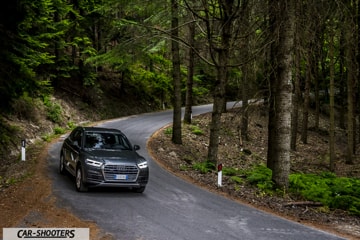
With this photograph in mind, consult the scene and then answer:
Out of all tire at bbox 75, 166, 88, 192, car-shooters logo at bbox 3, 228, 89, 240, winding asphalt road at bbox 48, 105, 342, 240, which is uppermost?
tire at bbox 75, 166, 88, 192

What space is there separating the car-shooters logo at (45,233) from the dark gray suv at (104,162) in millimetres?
2829

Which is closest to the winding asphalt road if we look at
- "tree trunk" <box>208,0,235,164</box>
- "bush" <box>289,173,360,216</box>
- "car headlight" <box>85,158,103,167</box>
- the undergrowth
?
"car headlight" <box>85,158,103,167</box>

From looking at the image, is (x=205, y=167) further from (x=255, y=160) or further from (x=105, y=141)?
(x=255, y=160)

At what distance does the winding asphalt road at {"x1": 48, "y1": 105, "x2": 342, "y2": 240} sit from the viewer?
7.79 metres

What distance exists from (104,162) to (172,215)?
2.70 metres

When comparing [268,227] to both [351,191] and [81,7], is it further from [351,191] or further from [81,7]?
[81,7]

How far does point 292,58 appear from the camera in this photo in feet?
38.6

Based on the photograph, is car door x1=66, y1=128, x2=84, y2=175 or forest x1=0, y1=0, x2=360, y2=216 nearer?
forest x1=0, y1=0, x2=360, y2=216

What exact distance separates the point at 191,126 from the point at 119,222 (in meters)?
19.9

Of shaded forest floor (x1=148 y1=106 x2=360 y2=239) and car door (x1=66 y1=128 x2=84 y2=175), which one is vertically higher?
car door (x1=66 y1=128 x2=84 y2=175)

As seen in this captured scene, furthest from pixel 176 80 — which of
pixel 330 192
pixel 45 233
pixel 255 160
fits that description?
pixel 45 233

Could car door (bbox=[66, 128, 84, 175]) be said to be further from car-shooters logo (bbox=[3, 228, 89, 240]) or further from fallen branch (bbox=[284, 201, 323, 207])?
fallen branch (bbox=[284, 201, 323, 207])

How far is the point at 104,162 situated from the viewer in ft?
34.4

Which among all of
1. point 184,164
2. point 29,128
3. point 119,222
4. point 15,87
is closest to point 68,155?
point 15,87
